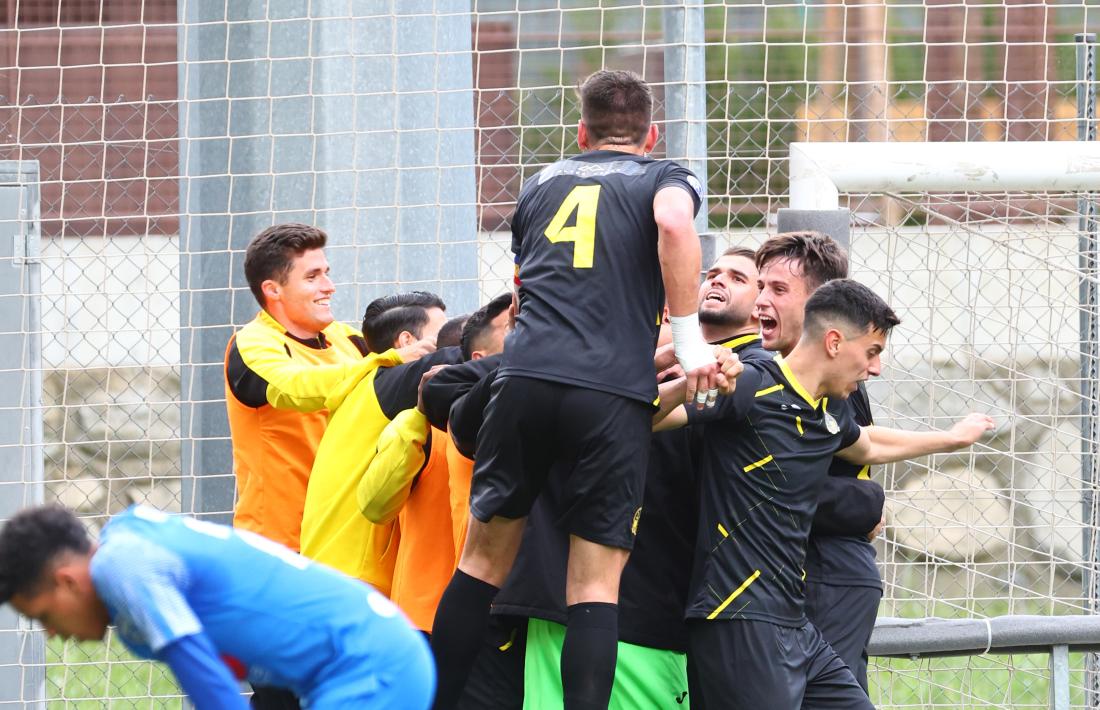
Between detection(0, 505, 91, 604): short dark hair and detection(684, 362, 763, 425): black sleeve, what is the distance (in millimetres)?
1657

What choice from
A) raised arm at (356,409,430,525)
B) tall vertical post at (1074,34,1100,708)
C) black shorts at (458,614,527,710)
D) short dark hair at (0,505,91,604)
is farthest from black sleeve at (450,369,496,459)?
tall vertical post at (1074,34,1100,708)

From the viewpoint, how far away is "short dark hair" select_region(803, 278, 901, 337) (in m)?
4.07

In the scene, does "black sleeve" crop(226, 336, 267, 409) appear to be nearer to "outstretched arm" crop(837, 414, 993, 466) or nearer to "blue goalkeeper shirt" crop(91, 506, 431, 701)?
"blue goalkeeper shirt" crop(91, 506, 431, 701)

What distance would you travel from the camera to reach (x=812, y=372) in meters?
4.06

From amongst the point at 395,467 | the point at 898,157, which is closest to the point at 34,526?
the point at 395,467

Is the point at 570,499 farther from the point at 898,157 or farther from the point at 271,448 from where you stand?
the point at 898,157

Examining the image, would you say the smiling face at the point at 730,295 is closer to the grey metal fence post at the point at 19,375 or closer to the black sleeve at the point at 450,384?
the black sleeve at the point at 450,384

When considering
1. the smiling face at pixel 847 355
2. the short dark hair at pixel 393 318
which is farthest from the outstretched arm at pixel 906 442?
the short dark hair at pixel 393 318

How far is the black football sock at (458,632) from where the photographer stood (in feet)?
12.8

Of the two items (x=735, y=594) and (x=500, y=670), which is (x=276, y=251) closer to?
(x=500, y=670)

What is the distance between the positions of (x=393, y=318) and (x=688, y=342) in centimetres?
132

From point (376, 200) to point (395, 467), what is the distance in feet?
5.86

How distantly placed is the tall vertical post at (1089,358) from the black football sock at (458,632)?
281 centimetres

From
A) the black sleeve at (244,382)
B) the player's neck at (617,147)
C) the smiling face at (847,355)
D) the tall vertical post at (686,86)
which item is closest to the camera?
the smiling face at (847,355)
